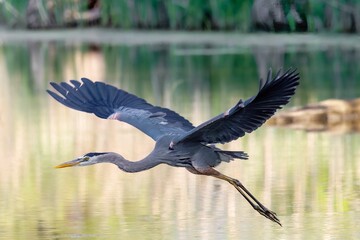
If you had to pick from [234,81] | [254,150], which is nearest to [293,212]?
[254,150]

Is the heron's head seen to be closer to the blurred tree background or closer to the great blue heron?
the great blue heron

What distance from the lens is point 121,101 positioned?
10.0 metres

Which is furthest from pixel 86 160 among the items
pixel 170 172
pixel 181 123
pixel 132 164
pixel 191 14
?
pixel 191 14

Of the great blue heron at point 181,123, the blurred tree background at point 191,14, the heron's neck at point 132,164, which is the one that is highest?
the blurred tree background at point 191,14

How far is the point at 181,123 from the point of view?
9586 millimetres

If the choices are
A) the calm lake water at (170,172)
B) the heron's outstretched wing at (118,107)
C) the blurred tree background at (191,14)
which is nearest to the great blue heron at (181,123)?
the heron's outstretched wing at (118,107)

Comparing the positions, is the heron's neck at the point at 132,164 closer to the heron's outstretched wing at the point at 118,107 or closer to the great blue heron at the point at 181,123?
the great blue heron at the point at 181,123

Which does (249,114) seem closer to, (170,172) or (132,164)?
(132,164)

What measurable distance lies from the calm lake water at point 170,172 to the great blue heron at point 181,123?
69 cm

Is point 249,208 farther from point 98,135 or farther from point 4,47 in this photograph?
point 4,47

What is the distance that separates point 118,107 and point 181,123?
54cm

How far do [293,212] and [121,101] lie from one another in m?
1.49

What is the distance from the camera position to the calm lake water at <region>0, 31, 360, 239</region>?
1026 cm

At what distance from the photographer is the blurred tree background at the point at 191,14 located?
25.5 metres
